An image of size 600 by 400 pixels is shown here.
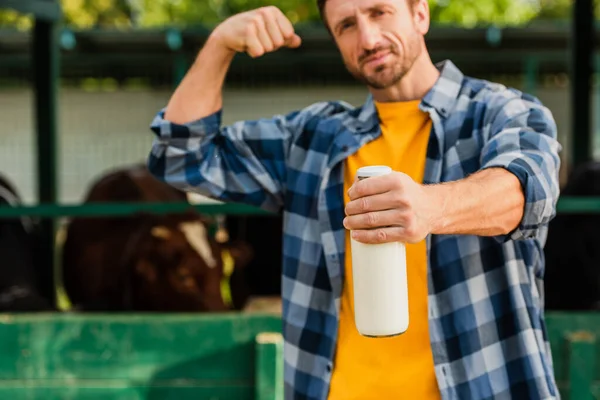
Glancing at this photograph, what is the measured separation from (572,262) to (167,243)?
6.76 feet

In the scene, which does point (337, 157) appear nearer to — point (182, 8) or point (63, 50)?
point (63, 50)

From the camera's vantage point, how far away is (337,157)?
1.82 meters

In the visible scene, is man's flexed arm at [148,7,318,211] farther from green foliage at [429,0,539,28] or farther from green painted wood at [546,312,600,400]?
green foliage at [429,0,539,28]

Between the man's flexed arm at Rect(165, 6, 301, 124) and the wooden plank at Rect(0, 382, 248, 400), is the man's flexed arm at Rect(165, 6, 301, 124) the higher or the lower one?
the higher one

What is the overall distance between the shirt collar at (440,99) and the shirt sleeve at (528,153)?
97mm

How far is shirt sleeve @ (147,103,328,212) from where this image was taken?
6.56 feet

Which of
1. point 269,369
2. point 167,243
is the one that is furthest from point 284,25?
point 167,243

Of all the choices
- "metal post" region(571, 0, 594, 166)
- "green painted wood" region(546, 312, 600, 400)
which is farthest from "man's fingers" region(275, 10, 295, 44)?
"metal post" region(571, 0, 594, 166)

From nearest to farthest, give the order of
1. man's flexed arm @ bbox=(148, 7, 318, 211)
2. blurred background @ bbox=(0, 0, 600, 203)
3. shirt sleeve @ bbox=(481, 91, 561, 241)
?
shirt sleeve @ bbox=(481, 91, 561, 241), man's flexed arm @ bbox=(148, 7, 318, 211), blurred background @ bbox=(0, 0, 600, 203)

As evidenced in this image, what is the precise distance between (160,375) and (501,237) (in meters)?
1.60

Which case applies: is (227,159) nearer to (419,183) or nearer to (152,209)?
(419,183)

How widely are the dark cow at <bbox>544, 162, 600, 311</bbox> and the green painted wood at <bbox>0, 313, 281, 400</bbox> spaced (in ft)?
6.59

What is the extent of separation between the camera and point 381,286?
49.1 inches

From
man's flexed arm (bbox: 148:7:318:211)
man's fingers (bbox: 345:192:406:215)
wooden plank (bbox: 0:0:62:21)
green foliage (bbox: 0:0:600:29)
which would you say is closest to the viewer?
man's fingers (bbox: 345:192:406:215)
